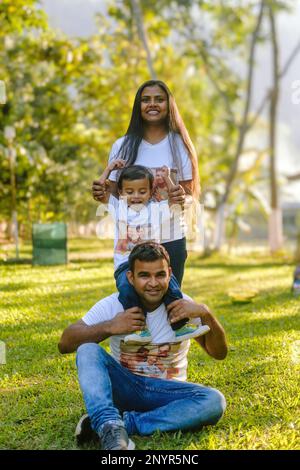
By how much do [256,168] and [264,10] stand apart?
138 inches

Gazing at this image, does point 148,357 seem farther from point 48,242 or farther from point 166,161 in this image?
point 48,242

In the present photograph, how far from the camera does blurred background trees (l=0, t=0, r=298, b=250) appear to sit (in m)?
13.2

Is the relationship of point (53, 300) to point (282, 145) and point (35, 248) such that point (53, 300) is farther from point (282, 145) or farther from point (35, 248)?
point (282, 145)

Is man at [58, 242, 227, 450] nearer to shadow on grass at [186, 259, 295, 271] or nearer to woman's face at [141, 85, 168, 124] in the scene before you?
woman's face at [141, 85, 168, 124]

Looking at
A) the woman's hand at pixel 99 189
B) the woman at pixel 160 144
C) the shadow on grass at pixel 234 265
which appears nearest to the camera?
the woman's hand at pixel 99 189

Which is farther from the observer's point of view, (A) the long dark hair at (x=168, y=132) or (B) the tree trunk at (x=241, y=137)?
(B) the tree trunk at (x=241, y=137)

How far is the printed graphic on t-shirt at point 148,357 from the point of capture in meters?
2.88

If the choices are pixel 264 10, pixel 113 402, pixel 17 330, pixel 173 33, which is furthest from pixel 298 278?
pixel 173 33

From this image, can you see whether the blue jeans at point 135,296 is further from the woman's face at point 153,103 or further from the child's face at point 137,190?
the woman's face at point 153,103

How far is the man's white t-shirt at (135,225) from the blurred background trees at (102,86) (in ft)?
30.2

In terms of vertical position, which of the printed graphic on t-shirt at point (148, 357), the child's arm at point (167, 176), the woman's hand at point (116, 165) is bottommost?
the printed graphic on t-shirt at point (148, 357)

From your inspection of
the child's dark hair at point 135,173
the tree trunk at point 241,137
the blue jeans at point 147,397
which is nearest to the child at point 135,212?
the child's dark hair at point 135,173

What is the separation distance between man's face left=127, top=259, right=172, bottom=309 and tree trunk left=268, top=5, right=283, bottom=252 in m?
13.1

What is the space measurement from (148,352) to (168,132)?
4.00ft
